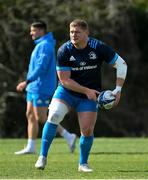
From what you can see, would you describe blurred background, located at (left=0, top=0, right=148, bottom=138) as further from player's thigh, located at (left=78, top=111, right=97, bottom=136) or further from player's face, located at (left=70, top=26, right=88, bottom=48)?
player's face, located at (left=70, top=26, right=88, bottom=48)

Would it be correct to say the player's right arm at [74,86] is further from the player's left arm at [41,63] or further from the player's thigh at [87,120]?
the player's left arm at [41,63]

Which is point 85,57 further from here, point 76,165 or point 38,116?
point 38,116

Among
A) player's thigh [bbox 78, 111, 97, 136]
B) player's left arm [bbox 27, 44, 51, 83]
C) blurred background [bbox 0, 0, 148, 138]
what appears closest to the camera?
player's thigh [bbox 78, 111, 97, 136]

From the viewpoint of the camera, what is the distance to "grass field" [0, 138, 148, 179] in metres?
10.6

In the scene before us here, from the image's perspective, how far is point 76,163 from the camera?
12.5 m

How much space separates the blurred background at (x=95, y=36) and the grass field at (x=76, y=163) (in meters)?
8.27

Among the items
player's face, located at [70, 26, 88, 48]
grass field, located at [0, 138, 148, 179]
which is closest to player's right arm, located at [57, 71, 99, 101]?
player's face, located at [70, 26, 88, 48]

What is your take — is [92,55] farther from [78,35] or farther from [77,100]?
[77,100]

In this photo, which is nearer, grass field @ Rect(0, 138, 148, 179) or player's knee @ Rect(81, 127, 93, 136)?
grass field @ Rect(0, 138, 148, 179)

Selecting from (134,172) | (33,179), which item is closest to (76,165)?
(134,172)

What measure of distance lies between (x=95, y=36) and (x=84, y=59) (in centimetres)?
1440

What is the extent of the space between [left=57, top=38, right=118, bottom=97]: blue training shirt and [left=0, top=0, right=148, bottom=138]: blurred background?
13.7 m

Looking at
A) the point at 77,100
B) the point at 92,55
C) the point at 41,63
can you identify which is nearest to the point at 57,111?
the point at 77,100

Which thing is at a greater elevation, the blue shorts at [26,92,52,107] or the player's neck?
the player's neck
